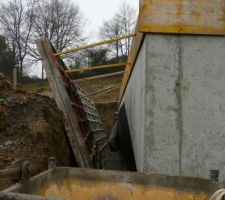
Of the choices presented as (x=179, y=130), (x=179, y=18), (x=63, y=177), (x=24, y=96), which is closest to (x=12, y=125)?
(x=24, y=96)

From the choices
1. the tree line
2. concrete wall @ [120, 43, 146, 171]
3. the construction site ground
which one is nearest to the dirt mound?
the construction site ground

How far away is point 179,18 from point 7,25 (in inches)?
1417

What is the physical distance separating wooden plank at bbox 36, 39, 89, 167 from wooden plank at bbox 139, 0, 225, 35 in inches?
99.9

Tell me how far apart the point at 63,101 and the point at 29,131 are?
3.63ft

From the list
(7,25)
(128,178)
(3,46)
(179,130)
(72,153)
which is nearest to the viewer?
(128,178)

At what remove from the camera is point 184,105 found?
14.0 ft

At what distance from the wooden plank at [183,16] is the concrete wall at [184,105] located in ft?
0.35

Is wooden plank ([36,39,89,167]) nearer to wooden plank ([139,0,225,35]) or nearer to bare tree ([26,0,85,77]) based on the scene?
wooden plank ([139,0,225,35])

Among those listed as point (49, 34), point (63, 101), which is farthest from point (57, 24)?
point (63, 101)

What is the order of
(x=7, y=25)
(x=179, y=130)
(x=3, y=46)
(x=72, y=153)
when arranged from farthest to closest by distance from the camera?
(x=7, y=25) → (x=3, y=46) → (x=72, y=153) → (x=179, y=130)

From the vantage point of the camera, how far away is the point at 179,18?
14.2 ft

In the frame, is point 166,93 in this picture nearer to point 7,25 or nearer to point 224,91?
point 224,91

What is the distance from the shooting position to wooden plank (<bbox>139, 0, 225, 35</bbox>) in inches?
169

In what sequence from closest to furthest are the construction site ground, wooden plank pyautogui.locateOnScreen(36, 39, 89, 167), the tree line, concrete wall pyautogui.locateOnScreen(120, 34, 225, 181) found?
1. concrete wall pyautogui.locateOnScreen(120, 34, 225, 181)
2. the construction site ground
3. wooden plank pyautogui.locateOnScreen(36, 39, 89, 167)
4. the tree line
